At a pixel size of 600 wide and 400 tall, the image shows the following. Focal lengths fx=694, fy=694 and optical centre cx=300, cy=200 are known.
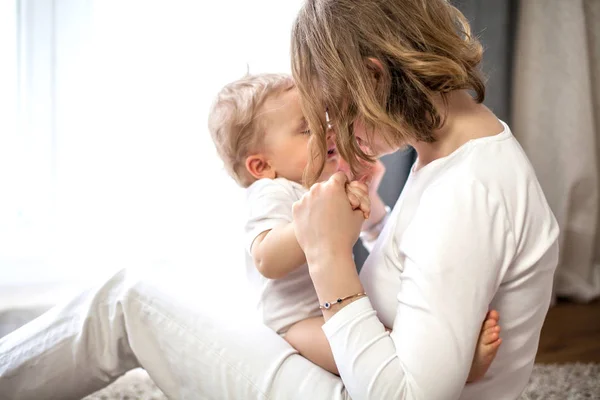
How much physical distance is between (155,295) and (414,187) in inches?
20.7

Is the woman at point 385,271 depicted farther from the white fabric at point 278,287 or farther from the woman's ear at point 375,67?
the white fabric at point 278,287

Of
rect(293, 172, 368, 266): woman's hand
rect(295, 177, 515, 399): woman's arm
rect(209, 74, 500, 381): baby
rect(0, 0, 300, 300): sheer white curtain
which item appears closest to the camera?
rect(295, 177, 515, 399): woman's arm

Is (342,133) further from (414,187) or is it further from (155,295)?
(155,295)

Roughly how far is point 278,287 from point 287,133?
0.34m

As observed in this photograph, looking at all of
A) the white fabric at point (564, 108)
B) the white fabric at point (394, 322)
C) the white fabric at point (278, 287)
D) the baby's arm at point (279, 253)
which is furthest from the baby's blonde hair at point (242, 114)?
the white fabric at point (564, 108)

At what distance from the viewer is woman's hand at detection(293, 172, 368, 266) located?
111cm

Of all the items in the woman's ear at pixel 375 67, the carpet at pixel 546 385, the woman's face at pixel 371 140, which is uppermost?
the woman's ear at pixel 375 67

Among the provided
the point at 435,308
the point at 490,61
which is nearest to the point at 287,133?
the point at 435,308

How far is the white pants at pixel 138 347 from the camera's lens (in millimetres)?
1226

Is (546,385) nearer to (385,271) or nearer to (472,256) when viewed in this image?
(385,271)

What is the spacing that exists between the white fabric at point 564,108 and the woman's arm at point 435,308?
6.28 feet

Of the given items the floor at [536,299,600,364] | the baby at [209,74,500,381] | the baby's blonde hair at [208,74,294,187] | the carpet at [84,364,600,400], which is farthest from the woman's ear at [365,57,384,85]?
the floor at [536,299,600,364]

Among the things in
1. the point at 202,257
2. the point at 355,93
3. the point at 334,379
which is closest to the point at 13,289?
the point at 202,257

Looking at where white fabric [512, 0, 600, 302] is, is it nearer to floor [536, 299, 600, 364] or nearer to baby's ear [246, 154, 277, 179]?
floor [536, 299, 600, 364]
